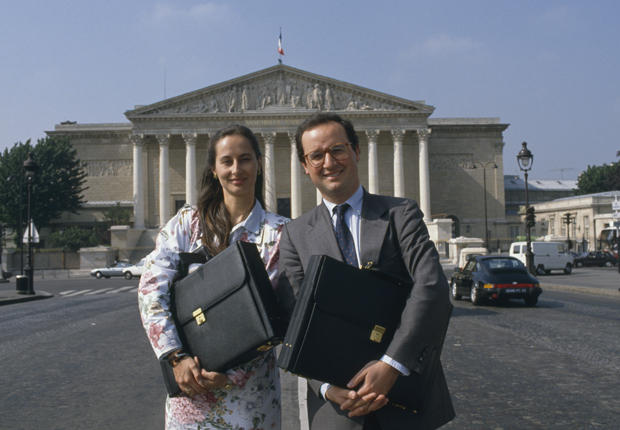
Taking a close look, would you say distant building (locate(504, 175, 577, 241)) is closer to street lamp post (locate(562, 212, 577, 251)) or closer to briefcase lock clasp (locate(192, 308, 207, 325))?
street lamp post (locate(562, 212, 577, 251))

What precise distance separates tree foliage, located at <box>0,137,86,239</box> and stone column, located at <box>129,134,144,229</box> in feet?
19.0

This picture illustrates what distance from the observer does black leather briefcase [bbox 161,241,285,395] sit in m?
2.37

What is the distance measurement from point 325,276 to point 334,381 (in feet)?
1.41

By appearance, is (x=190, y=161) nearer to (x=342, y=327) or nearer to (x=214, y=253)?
(x=214, y=253)

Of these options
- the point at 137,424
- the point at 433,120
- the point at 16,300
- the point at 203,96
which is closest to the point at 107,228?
the point at 203,96

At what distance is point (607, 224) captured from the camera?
195ft

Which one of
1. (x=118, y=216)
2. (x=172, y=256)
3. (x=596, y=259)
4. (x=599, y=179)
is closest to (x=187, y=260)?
(x=172, y=256)

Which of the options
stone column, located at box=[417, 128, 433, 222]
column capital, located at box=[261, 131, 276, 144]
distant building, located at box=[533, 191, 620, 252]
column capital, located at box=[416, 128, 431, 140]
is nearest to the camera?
column capital, located at box=[261, 131, 276, 144]

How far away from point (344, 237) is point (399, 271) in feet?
1.02

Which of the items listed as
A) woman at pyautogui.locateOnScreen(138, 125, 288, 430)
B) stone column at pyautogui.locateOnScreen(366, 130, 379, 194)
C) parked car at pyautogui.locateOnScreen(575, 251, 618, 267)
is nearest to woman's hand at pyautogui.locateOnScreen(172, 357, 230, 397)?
woman at pyautogui.locateOnScreen(138, 125, 288, 430)

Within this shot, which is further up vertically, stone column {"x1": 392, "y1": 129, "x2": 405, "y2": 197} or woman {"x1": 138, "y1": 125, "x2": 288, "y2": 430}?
stone column {"x1": 392, "y1": 129, "x2": 405, "y2": 197}

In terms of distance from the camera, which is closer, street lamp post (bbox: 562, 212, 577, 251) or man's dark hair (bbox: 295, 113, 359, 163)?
man's dark hair (bbox: 295, 113, 359, 163)

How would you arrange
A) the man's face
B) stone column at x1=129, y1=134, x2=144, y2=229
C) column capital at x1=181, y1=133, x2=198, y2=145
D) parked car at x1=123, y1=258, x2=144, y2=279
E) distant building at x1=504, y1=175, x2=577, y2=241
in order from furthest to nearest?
distant building at x1=504, y1=175, x2=577, y2=241, column capital at x1=181, y1=133, x2=198, y2=145, stone column at x1=129, y1=134, x2=144, y2=229, parked car at x1=123, y1=258, x2=144, y2=279, the man's face

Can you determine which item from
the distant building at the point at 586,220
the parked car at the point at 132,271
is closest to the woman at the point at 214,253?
the parked car at the point at 132,271
